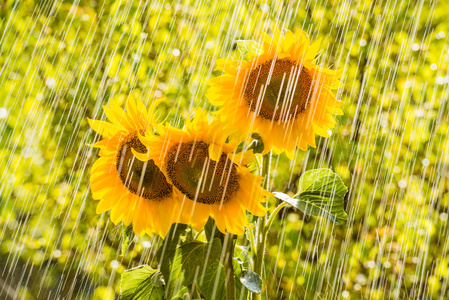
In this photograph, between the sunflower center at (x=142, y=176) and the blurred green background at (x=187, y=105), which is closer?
the sunflower center at (x=142, y=176)

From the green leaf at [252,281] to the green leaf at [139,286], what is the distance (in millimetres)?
149

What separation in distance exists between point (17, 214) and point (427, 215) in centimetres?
140

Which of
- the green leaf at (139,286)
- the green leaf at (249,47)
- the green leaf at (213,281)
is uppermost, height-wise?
the green leaf at (249,47)

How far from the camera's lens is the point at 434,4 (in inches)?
63.8

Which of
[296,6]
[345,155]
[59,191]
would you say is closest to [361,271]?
[345,155]

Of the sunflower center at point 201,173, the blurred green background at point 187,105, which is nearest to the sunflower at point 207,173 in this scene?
the sunflower center at point 201,173

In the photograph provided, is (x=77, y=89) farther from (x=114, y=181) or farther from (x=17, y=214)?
(x=114, y=181)

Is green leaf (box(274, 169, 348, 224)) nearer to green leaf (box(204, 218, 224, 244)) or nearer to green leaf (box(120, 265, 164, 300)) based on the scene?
green leaf (box(204, 218, 224, 244))

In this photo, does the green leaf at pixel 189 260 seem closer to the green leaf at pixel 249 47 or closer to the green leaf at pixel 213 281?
the green leaf at pixel 213 281

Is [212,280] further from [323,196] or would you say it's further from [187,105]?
[187,105]

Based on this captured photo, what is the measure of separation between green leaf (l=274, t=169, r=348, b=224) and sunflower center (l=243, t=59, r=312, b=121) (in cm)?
10

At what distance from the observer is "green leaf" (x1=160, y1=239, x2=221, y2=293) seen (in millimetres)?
553

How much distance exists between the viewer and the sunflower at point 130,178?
23.3 inches

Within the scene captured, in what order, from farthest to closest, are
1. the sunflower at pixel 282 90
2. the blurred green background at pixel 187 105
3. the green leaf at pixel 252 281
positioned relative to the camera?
the blurred green background at pixel 187 105, the sunflower at pixel 282 90, the green leaf at pixel 252 281
